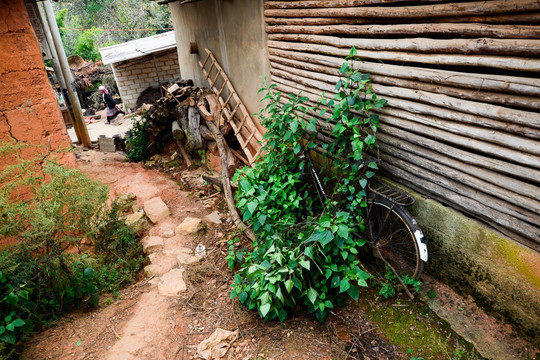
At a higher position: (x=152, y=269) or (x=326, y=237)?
(x=326, y=237)

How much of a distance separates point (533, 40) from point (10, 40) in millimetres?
4568

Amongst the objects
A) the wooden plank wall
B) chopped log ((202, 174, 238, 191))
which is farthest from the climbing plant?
→ chopped log ((202, 174, 238, 191))

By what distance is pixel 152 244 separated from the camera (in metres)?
4.45

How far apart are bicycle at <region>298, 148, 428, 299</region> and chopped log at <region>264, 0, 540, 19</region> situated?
5.26 ft

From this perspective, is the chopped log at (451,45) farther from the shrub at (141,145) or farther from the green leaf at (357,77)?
the shrub at (141,145)

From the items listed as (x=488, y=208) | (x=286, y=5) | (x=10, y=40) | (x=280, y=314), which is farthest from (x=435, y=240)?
(x=10, y=40)

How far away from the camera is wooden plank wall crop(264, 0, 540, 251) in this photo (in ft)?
7.44

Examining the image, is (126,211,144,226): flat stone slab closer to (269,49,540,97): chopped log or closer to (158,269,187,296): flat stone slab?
(158,269,187,296): flat stone slab

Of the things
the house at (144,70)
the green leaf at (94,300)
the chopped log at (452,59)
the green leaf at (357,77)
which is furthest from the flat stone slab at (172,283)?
the house at (144,70)

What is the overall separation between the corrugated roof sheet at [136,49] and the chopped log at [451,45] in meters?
9.79

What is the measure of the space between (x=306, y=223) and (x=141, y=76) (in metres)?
13.1

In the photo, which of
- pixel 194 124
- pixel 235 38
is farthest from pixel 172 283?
pixel 235 38

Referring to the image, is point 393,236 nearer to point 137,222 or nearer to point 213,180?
point 213,180

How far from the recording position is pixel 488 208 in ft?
8.71
